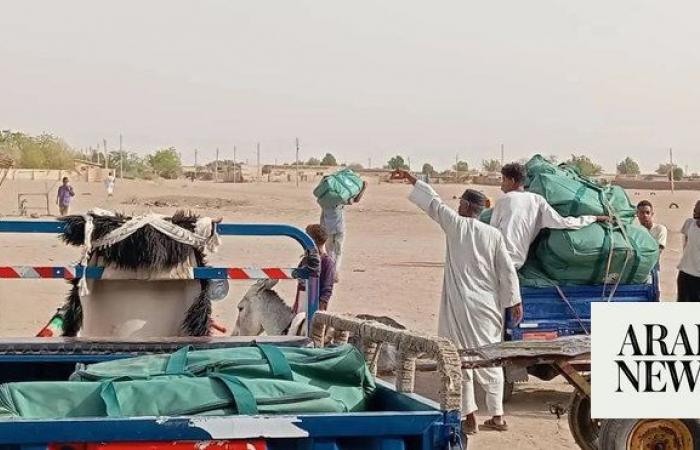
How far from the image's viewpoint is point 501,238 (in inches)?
338

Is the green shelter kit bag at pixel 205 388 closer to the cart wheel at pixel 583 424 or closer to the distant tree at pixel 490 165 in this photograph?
the cart wheel at pixel 583 424

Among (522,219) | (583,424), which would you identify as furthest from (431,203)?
(583,424)

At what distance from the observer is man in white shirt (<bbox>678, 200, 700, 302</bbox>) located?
11.3m

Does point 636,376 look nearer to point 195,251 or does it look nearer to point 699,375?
point 699,375

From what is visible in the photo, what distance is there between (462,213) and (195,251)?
248 cm

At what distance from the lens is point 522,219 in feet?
30.7

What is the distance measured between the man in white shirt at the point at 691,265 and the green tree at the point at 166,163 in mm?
A: 66711

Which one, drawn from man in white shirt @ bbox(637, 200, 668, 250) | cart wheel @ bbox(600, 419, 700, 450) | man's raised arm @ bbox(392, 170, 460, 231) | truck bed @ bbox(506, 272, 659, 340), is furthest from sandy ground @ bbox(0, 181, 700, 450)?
man in white shirt @ bbox(637, 200, 668, 250)

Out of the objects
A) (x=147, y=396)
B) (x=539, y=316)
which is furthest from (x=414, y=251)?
(x=147, y=396)

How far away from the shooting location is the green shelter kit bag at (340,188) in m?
14.6

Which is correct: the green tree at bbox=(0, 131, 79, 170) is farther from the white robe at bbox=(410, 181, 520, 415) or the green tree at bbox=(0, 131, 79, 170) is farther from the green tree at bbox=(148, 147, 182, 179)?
the white robe at bbox=(410, 181, 520, 415)

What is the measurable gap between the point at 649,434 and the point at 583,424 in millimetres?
765

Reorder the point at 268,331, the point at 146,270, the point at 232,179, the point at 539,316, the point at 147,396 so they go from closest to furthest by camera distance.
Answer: the point at 147,396, the point at 146,270, the point at 268,331, the point at 539,316, the point at 232,179

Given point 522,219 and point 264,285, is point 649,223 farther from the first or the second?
point 264,285
